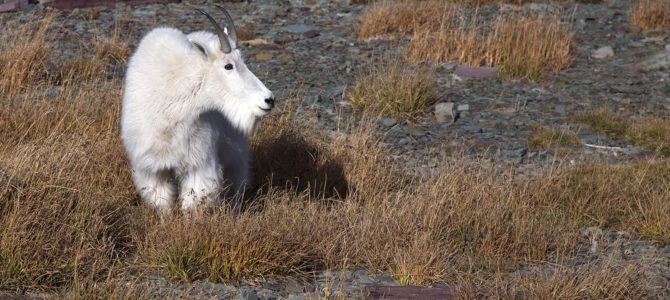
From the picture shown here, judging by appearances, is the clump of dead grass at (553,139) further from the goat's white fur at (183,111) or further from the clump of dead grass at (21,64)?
the clump of dead grass at (21,64)

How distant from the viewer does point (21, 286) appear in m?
6.27

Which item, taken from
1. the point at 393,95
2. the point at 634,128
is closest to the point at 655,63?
the point at 634,128

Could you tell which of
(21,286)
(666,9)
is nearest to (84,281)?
(21,286)

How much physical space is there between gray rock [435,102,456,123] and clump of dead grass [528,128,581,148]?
3.20 feet

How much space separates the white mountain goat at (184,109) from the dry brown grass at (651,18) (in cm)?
925

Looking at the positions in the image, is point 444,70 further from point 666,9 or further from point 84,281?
point 84,281

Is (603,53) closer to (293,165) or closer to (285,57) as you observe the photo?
(285,57)

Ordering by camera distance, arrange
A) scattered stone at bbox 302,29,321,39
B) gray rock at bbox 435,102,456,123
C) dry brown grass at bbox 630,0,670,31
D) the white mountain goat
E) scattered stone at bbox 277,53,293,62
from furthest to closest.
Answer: dry brown grass at bbox 630,0,670,31 < scattered stone at bbox 302,29,321,39 < scattered stone at bbox 277,53,293,62 < gray rock at bbox 435,102,456,123 < the white mountain goat

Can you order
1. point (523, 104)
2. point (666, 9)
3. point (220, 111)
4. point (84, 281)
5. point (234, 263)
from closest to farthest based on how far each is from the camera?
point (84, 281) < point (234, 263) < point (220, 111) < point (523, 104) < point (666, 9)

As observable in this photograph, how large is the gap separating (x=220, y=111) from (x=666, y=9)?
32.1 ft

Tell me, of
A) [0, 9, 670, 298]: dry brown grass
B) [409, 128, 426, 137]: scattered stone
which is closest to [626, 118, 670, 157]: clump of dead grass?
[0, 9, 670, 298]: dry brown grass

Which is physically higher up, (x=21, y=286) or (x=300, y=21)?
(x=21, y=286)

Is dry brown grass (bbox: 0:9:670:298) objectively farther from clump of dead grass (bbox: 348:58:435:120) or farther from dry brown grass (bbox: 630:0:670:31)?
dry brown grass (bbox: 630:0:670:31)

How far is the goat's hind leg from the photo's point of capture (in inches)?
293
